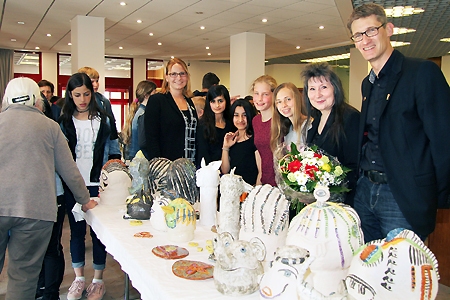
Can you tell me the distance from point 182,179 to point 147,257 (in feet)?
1.88

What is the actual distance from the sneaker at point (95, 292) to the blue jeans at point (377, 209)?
1.89 m

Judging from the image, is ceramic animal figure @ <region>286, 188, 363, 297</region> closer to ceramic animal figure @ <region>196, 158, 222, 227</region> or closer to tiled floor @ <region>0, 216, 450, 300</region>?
ceramic animal figure @ <region>196, 158, 222, 227</region>

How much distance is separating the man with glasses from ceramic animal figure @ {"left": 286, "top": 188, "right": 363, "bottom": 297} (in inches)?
22.2

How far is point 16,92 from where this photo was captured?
211 cm

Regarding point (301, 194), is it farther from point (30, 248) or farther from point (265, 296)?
point (30, 248)

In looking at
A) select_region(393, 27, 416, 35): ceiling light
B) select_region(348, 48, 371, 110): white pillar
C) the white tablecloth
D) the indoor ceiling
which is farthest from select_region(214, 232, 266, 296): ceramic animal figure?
select_region(348, 48, 371, 110): white pillar

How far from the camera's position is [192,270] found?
4.84 ft

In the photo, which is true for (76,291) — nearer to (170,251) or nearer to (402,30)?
(170,251)

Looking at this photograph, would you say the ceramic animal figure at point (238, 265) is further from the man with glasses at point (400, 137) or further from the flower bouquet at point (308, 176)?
the man with glasses at point (400, 137)

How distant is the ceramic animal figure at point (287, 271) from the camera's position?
3.35 ft

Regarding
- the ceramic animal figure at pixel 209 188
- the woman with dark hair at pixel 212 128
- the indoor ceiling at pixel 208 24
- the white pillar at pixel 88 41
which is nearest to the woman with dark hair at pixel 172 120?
the woman with dark hair at pixel 212 128

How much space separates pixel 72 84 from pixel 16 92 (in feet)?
2.03

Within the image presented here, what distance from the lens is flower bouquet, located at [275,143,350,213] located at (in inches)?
59.0

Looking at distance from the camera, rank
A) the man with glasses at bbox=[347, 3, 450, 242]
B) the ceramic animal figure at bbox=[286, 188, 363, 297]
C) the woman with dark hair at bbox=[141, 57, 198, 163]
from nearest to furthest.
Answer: the ceramic animal figure at bbox=[286, 188, 363, 297]
the man with glasses at bbox=[347, 3, 450, 242]
the woman with dark hair at bbox=[141, 57, 198, 163]
